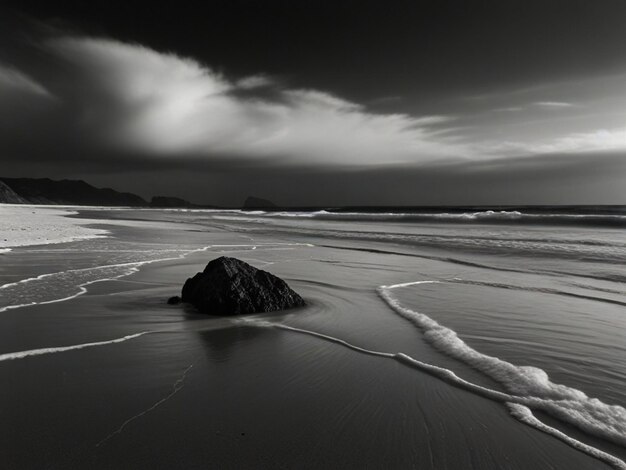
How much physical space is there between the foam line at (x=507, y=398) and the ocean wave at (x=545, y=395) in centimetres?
7

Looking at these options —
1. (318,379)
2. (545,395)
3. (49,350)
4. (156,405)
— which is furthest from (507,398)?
(49,350)

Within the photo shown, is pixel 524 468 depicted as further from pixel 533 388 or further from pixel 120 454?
pixel 120 454

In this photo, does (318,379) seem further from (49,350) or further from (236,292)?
(49,350)

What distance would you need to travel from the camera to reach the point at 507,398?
3.08 meters

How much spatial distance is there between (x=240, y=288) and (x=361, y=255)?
7.68 m

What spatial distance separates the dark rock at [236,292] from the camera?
5.54 meters

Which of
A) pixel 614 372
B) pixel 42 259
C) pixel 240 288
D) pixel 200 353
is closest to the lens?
pixel 614 372

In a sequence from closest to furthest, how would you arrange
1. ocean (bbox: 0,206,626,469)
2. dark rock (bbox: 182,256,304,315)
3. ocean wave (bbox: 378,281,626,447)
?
ocean (bbox: 0,206,626,469), ocean wave (bbox: 378,281,626,447), dark rock (bbox: 182,256,304,315)

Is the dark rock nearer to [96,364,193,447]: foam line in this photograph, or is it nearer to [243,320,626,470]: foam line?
[243,320,626,470]: foam line

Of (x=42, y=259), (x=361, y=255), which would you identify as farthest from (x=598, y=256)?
(x=42, y=259)

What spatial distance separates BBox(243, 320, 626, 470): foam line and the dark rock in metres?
1.35

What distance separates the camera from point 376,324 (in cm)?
509

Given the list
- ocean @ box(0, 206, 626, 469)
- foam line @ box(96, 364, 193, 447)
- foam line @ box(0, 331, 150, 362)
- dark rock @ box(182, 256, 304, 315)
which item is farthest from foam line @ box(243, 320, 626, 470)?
foam line @ box(0, 331, 150, 362)

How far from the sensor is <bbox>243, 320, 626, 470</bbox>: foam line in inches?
94.3
